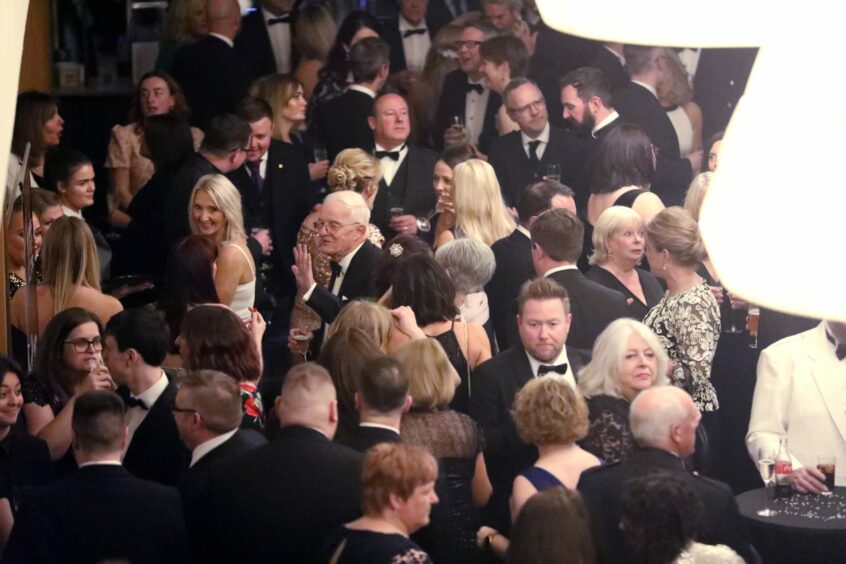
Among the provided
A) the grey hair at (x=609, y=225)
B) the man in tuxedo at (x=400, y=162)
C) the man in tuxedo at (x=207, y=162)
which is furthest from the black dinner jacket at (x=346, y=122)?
the grey hair at (x=609, y=225)

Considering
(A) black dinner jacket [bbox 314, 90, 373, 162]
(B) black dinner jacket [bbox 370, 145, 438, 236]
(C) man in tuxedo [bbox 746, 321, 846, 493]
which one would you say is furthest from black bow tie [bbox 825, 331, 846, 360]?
(A) black dinner jacket [bbox 314, 90, 373, 162]

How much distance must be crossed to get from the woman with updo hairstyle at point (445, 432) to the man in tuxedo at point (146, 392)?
27.7 inches

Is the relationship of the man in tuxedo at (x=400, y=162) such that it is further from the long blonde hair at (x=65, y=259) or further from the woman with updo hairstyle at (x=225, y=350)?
the woman with updo hairstyle at (x=225, y=350)

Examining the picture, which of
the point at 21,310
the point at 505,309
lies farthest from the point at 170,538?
the point at 505,309

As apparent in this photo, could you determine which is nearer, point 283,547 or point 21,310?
point 283,547

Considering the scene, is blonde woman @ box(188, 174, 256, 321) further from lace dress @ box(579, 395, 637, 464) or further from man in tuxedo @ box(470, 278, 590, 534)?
lace dress @ box(579, 395, 637, 464)

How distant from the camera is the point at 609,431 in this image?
416cm

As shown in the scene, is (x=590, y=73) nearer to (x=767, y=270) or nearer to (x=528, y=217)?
(x=528, y=217)

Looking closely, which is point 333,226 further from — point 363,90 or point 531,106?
point 363,90

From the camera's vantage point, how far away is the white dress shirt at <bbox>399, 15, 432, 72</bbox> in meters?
8.51

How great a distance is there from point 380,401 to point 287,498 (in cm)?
45

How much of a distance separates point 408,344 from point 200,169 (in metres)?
2.28

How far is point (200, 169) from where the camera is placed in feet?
20.0

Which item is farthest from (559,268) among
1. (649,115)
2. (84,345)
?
(649,115)
